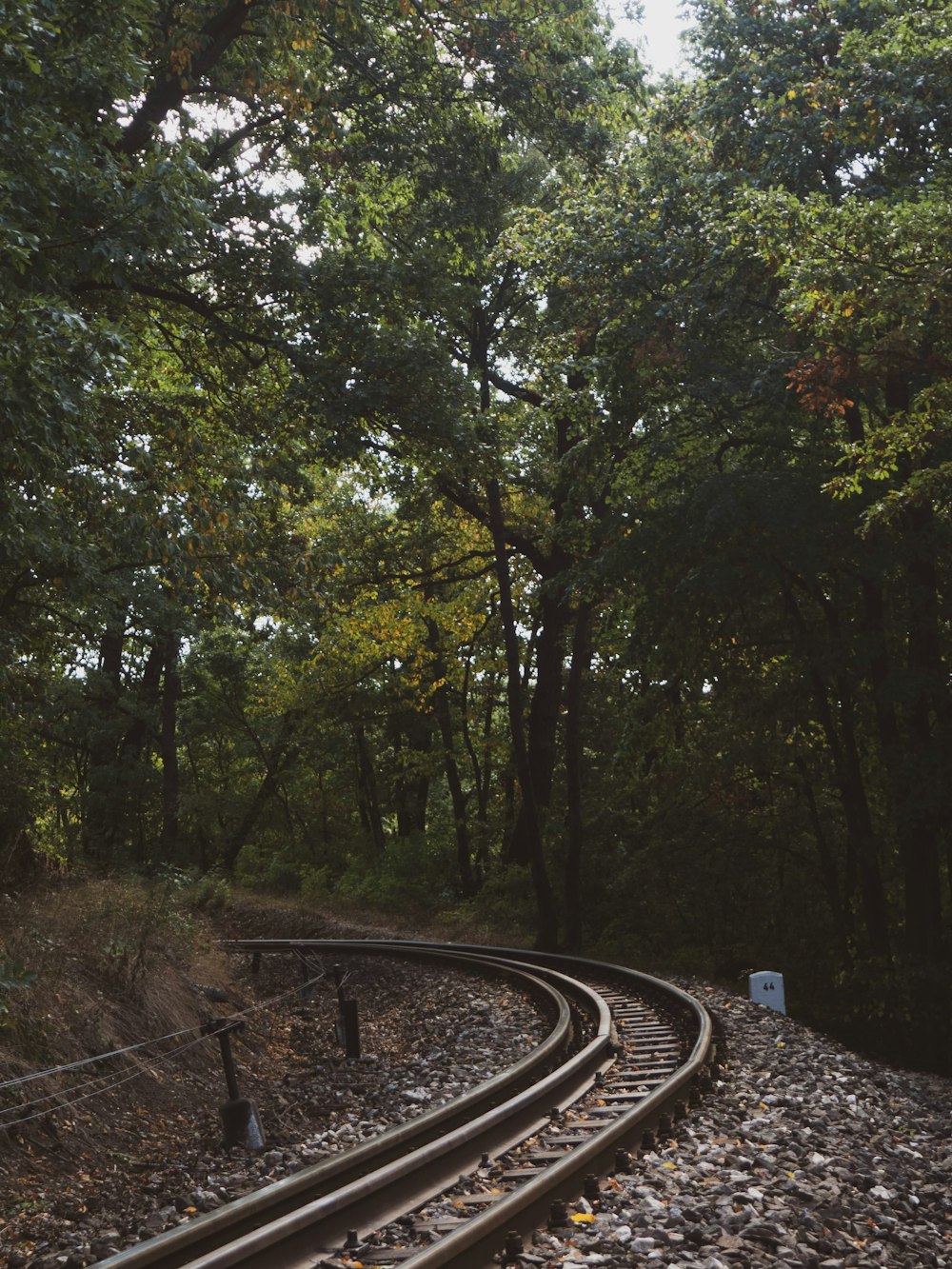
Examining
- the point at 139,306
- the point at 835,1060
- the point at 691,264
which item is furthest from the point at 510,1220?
the point at 691,264

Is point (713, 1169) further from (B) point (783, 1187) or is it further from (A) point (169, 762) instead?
(A) point (169, 762)

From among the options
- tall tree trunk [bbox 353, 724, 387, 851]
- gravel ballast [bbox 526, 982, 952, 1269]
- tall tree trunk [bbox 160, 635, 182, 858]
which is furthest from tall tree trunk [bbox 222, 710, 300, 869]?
gravel ballast [bbox 526, 982, 952, 1269]

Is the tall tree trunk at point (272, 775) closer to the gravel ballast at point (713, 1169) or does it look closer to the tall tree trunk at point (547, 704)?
the tall tree trunk at point (547, 704)

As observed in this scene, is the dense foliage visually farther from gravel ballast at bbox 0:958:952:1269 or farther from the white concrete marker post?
gravel ballast at bbox 0:958:952:1269

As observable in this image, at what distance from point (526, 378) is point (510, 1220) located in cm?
2332

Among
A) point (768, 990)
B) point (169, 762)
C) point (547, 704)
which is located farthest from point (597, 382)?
point (169, 762)

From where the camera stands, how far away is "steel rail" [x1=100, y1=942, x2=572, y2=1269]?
498 centimetres

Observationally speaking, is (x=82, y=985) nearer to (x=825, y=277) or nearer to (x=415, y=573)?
(x=825, y=277)

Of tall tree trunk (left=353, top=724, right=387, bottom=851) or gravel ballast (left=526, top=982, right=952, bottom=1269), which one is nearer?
gravel ballast (left=526, top=982, right=952, bottom=1269)

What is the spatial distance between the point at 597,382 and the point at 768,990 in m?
10.2

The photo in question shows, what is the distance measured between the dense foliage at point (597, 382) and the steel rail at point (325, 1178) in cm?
496

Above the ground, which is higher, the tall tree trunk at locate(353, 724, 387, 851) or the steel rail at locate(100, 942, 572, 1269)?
the tall tree trunk at locate(353, 724, 387, 851)

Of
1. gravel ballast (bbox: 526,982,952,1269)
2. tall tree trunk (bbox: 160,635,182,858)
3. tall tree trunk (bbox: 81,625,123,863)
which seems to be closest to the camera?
gravel ballast (bbox: 526,982,952,1269)

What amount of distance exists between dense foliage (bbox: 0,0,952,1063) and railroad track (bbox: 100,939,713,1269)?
16.5 ft
